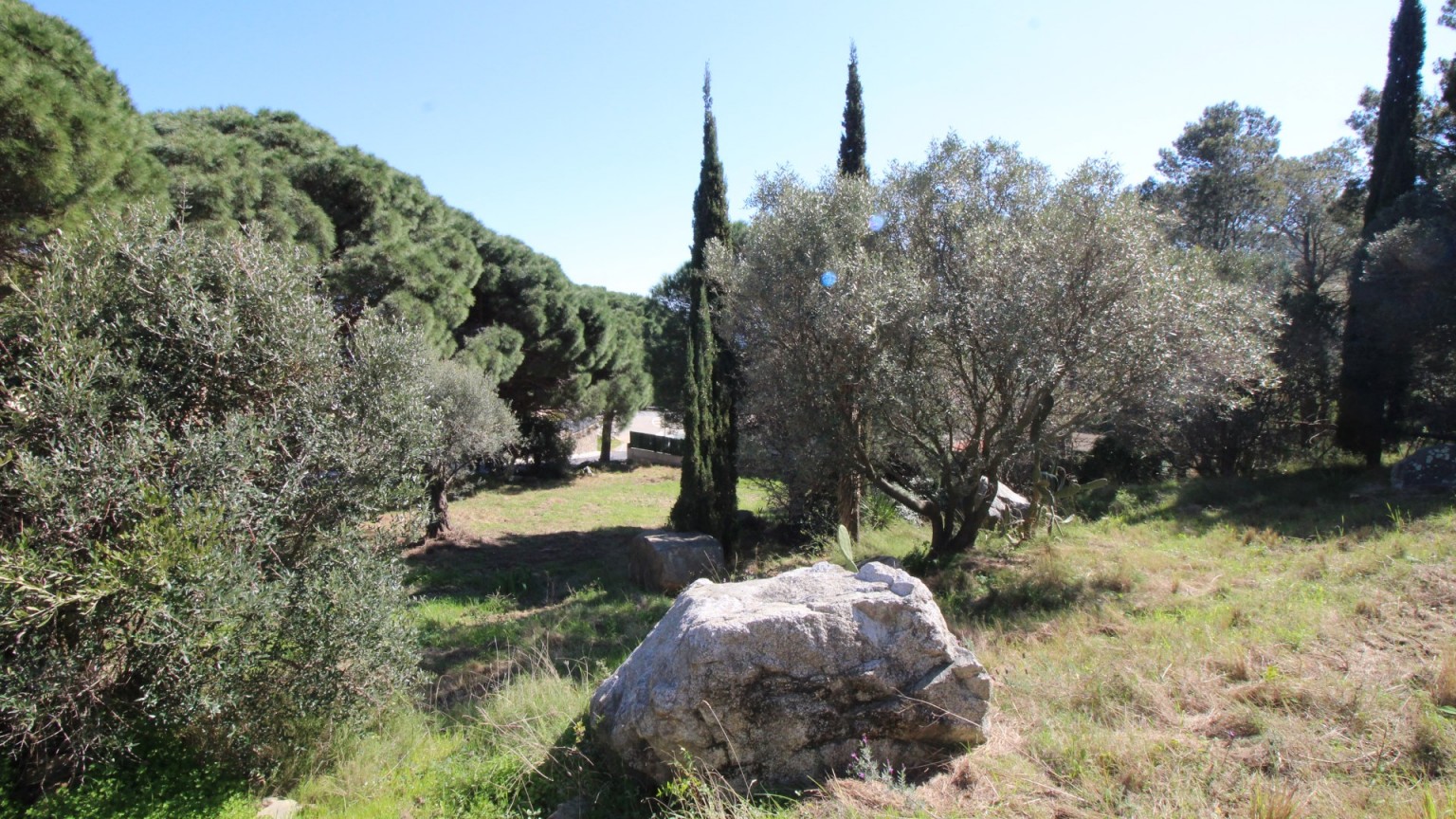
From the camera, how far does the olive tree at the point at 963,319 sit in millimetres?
8211

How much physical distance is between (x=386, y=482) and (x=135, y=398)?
1.59 metres

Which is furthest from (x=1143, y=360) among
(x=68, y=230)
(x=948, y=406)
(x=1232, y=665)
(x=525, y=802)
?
(x=68, y=230)

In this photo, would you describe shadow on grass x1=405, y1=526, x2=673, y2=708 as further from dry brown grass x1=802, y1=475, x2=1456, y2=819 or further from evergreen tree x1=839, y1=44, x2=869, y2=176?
evergreen tree x1=839, y1=44, x2=869, y2=176

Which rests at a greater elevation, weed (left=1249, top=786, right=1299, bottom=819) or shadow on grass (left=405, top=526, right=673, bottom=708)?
weed (left=1249, top=786, right=1299, bottom=819)

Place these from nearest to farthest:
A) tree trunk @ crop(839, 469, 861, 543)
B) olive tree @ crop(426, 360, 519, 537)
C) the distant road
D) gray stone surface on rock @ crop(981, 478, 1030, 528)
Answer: gray stone surface on rock @ crop(981, 478, 1030, 528), tree trunk @ crop(839, 469, 861, 543), olive tree @ crop(426, 360, 519, 537), the distant road

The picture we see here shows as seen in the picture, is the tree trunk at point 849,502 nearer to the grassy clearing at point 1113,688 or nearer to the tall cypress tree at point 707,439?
the tall cypress tree at point 707,439

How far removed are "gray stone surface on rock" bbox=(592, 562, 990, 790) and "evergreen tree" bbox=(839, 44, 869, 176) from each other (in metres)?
11.4

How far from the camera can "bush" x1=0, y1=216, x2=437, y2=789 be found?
3992 millimetres

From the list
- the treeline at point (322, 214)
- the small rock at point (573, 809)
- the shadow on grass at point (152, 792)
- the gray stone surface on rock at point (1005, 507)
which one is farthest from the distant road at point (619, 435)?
the small rock at point (573, 809)

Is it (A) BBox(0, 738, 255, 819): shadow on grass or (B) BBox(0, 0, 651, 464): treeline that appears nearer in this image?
(A) BBox(0, 738, 255, 819): shadow on grass

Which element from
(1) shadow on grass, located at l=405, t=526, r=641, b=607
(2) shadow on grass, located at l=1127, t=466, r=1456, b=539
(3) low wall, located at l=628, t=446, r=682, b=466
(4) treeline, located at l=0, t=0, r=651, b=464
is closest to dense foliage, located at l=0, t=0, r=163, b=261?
(4) treeline, located at l=0, t=0, r=651, b=464

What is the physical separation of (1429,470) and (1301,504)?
1736 mm

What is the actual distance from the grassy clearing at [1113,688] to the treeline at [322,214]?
416cm

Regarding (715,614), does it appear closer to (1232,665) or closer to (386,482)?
(386,482)
